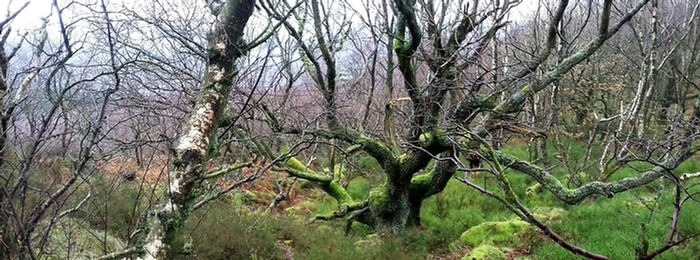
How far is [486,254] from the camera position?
245 inches

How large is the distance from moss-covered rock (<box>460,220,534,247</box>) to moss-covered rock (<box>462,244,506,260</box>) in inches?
19.2

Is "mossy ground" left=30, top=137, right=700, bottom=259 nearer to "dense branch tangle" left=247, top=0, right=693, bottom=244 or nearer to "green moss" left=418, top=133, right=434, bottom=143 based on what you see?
"dense branch tangle" left=247, top=0, right=693, bottom=244

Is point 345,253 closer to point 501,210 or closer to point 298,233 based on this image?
point 298,233

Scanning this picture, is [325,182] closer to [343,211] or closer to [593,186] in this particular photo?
[343,211]

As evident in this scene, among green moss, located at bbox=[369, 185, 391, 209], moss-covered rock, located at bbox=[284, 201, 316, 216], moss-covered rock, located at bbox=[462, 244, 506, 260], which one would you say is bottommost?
moss-covered rock, located at bbox=[462, 244, 506, 260]

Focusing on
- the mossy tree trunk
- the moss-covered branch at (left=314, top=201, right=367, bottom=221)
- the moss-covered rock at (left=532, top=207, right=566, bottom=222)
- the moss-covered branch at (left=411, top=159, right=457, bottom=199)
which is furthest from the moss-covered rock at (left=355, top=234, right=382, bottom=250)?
the mossy tree trunk

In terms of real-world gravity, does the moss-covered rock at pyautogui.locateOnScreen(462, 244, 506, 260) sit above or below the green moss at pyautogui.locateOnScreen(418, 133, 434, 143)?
below

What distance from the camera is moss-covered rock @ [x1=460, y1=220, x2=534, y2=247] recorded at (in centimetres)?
692

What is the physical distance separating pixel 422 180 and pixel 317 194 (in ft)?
15.7

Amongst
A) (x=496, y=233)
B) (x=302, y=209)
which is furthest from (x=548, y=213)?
(x=302, y=209)

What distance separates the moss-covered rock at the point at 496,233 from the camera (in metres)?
6.92

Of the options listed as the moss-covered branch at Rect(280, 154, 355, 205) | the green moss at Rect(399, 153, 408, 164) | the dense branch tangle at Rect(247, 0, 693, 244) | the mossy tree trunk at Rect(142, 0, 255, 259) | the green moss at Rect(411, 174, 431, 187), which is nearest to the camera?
the mossy tree trunk at Rect(142, 0, 255, 259)

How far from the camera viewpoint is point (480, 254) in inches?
244

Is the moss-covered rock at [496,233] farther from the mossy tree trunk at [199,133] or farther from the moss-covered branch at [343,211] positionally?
the mossy tree trunk at [199,133]
